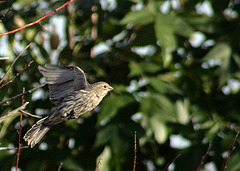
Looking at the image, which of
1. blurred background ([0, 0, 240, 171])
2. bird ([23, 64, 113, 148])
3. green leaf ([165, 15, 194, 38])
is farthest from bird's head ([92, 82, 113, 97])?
green leaf ([165, 15, 194, 38])

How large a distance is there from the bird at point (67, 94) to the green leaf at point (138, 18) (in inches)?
61.6

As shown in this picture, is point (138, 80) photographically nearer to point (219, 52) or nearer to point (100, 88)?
point (219, 52)

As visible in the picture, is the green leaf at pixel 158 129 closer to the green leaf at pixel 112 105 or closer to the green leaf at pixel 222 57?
the green leaf at pixel 112 105

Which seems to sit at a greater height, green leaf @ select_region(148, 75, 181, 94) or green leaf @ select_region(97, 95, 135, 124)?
green leaf @ select_region(97, 95, 135, 124)

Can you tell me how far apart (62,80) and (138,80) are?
1842 mm

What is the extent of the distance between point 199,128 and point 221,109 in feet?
1.84

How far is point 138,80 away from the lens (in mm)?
4012

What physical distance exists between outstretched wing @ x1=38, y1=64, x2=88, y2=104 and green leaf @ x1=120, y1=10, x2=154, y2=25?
157cm

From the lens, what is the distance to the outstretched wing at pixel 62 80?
2182mm

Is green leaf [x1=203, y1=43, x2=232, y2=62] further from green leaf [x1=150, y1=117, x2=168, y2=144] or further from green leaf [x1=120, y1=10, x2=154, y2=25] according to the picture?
green leaf [x1=150, y1=117, x2=168, y2=144]

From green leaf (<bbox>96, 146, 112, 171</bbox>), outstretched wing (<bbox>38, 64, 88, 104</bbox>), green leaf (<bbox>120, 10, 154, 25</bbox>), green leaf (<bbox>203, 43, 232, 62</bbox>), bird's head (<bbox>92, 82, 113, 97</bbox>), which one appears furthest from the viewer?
green leaf (<bbox>203, 43, 232, 62</bbox>)

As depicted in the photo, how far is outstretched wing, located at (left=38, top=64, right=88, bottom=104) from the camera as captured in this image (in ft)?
7.16

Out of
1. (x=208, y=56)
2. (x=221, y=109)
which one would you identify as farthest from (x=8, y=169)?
(x=221, y=109)

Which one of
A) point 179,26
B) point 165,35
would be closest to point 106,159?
point 165,35
